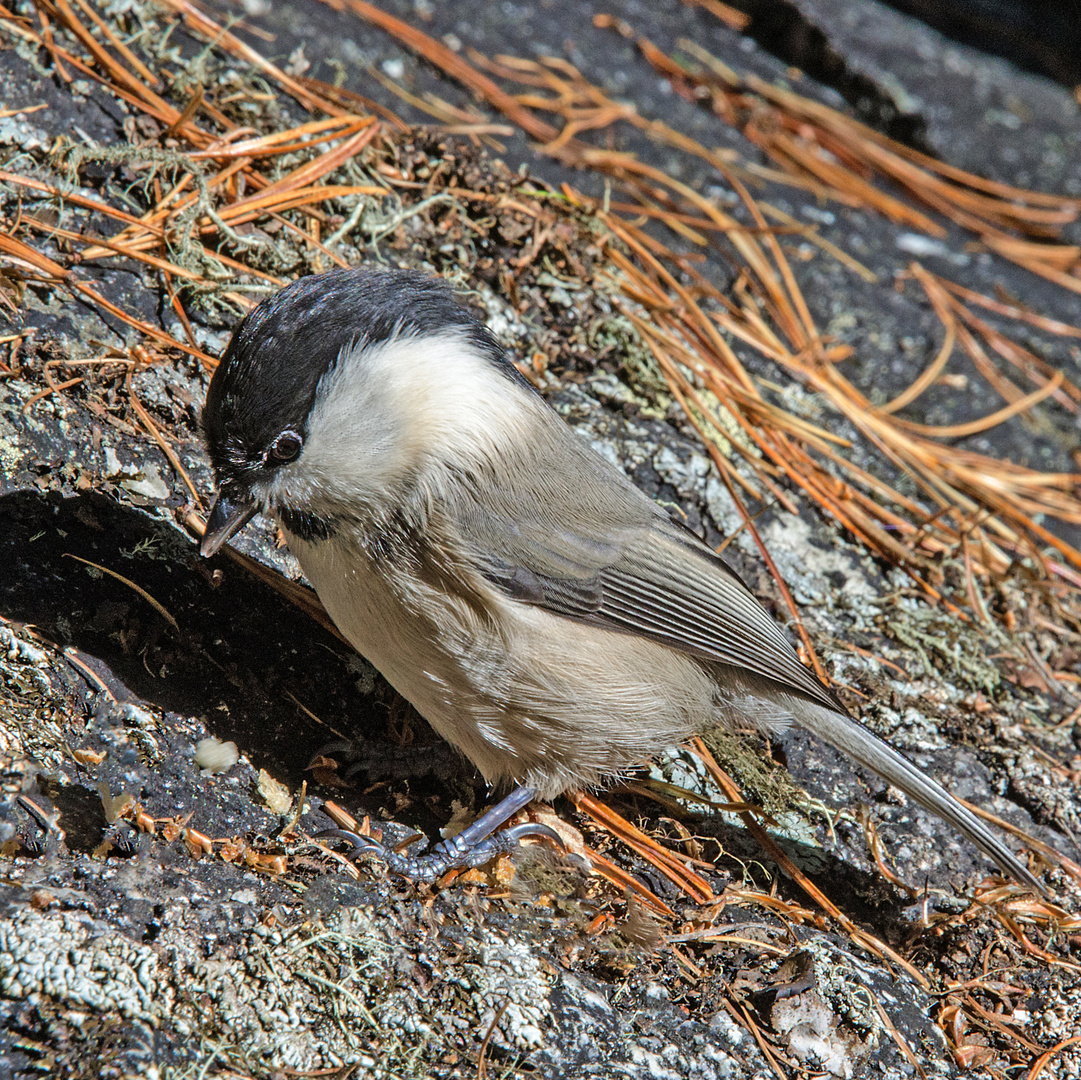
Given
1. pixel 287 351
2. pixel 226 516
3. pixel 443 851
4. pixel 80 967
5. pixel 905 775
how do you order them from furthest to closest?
pixel 905 775
pixel 443 851
pixel 226 516
pixel 287 351
pixel 80 967

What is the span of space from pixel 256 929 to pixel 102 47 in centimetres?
265

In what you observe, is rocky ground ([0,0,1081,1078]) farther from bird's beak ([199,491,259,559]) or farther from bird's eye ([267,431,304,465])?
bird's eye ([267,431,304,465])

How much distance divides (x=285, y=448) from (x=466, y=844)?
3.38ft

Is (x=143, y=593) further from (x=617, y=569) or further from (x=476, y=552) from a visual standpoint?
(x=617, y=569)

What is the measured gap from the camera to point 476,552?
2.15m

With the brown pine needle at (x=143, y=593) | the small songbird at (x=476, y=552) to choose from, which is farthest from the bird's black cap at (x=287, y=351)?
the brown pine needle at (x=143, y=593)

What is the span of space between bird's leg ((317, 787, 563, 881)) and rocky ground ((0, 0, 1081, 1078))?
6 centimetres

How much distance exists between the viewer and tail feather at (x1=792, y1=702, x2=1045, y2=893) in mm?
2410

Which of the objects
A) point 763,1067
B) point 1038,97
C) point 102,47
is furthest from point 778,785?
point 1038,97

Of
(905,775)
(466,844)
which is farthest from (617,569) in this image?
(905,775)

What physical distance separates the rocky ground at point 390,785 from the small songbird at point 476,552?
→ 0.78ft

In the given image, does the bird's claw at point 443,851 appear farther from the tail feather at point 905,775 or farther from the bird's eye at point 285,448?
the bird's eye at point 285,448

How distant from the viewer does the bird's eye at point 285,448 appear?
6.59 feet

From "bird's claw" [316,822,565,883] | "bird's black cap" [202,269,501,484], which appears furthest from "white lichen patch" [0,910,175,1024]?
"bird's black cap" [202,269,501,484]
